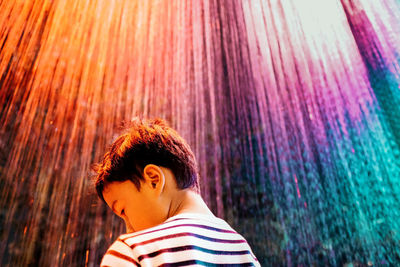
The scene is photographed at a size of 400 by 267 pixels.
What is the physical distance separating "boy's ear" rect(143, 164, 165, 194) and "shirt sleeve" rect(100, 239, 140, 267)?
0.68 ft

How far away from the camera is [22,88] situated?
7.79ft

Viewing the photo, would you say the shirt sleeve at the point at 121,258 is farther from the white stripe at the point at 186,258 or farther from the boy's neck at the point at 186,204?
the boy's neck at the point at 186,204

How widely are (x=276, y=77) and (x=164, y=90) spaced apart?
3.04 feet

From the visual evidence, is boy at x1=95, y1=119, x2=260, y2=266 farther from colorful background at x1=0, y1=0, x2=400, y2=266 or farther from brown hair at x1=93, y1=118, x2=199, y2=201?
colorful background at x1=0, y1=0, x2=400, y2=266

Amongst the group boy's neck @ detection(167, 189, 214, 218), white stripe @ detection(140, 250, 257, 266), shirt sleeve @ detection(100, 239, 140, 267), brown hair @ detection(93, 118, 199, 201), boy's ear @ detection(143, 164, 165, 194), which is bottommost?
white stripe @ detection(140, 250, 257, 266)

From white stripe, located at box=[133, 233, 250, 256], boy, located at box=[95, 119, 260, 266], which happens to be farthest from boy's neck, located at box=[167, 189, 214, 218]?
white stripe, located at box=[133, 233, 250, 256]

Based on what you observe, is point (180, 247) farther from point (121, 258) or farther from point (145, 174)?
point (145, 174)

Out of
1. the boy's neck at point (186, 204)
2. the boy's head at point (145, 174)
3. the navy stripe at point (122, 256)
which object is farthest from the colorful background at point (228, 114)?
the navy stripe at point (122, 256)

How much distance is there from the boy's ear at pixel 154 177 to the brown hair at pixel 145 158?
2 cm

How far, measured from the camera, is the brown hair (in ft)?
2.52

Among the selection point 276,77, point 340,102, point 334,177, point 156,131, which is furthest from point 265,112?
point 156,131

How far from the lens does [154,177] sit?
28.7 inches

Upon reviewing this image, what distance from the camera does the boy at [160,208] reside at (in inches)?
20.4

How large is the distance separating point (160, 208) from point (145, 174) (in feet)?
0.30
